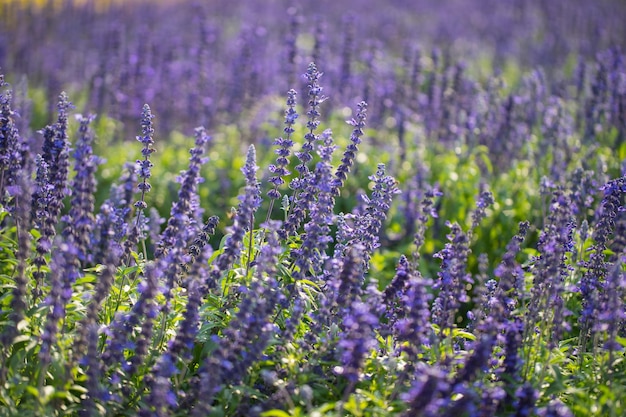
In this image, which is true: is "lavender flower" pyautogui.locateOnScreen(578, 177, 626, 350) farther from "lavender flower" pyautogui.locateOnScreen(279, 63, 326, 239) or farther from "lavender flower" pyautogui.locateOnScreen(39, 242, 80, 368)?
"lavender flower" pyautogui.locateOnScreen(39, 242, 80, 368)

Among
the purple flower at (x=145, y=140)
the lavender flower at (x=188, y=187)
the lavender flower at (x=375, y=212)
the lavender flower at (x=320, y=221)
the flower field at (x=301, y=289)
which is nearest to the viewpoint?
the flower field at (x=301, y=289)

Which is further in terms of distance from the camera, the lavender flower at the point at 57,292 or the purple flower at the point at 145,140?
the purple flower at the point at 145,140

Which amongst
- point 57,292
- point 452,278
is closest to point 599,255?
point 452,278

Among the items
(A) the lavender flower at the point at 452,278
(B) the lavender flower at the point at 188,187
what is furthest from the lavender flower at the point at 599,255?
(B) the lavender flower at the point at 188,187

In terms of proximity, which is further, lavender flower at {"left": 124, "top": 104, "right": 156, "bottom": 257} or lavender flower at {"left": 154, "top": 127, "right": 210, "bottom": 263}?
lavender flower at {"left": 124, "top": 104, "right": 156, "bottom": 257}

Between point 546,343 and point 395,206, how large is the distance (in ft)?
16.2

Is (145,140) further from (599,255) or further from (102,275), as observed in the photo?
(599,255)

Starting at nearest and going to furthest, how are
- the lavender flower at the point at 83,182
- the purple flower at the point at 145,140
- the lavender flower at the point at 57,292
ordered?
the lavender flower at the point at 57,292 → the lavender flower at the point at 83,182 → the purple flower at the point at 145,140

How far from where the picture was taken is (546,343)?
452 cm

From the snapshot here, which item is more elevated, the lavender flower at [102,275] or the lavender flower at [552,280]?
the lavender flower at [552,280]

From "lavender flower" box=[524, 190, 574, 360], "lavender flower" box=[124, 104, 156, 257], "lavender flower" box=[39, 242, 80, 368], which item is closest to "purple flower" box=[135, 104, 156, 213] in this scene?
"lavender flower" box=[124, 104, 156, 257]

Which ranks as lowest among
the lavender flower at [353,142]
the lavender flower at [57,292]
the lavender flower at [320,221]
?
the lavender flower at [57,292]

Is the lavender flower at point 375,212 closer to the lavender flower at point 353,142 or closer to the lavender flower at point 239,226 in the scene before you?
the lavender flower at point 353,142

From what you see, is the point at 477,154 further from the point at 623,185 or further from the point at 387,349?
the point at 387,349
